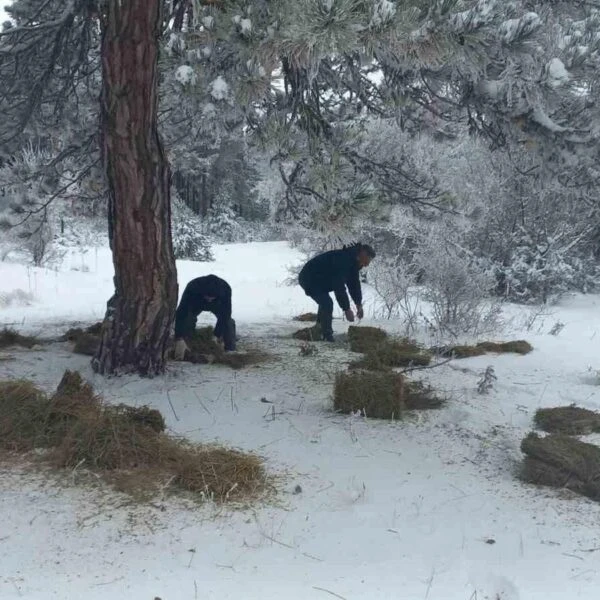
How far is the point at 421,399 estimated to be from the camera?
4.49 metres

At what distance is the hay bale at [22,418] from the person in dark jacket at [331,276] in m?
3.31

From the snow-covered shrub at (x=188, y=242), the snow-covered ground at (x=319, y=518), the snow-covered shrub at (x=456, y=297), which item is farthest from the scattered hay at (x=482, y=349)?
the snow-covered shrub at (x=188, y=242)

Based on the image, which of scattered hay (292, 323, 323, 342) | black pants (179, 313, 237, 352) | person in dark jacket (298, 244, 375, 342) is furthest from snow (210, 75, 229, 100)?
scattered hay (292, 323, 323, 342)

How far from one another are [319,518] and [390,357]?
280 cm

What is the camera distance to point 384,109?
5.98 m

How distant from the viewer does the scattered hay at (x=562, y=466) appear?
10.7ft

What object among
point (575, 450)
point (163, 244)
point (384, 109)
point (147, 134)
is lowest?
point (575, 450)

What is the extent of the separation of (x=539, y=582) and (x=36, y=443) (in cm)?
251

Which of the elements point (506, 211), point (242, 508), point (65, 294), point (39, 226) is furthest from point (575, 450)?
point (65, 294)

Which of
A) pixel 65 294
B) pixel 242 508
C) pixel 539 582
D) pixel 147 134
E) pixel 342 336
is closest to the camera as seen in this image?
pixel 539 582

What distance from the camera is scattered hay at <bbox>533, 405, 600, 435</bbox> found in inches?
161

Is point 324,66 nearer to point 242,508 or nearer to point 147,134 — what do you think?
point 147,134

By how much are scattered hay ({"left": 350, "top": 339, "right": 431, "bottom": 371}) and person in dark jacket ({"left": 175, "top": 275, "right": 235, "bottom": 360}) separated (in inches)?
Answer: 47.3

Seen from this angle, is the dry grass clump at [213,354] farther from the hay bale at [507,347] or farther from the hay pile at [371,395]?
the hay bale at [507,347]
